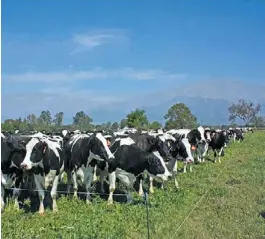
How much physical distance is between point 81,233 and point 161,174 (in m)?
3.73

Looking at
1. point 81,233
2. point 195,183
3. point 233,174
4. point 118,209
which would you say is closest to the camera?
point 81,233

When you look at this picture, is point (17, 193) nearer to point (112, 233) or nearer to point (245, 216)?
point (112, 233)

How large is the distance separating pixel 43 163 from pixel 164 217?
3.25 metres

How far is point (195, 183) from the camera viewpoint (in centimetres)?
1416

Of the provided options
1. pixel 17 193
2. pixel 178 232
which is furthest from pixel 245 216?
pixel 17 193

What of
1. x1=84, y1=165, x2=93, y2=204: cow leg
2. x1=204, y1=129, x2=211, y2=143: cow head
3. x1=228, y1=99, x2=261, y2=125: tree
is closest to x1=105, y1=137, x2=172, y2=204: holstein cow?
x1=84, y1=165, x2=93, y2=204: cow leg

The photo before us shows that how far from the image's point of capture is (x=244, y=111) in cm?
11869

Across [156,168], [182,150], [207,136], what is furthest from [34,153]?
[207,136]

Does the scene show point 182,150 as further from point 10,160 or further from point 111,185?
point 10,160

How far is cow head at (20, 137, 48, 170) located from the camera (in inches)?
378

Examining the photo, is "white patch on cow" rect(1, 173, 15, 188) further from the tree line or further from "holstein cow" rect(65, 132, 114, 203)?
the tree line

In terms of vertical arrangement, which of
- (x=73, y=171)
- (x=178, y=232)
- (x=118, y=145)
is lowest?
(x=178, y=232)

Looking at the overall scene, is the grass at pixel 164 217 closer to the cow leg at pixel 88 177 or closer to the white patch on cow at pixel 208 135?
the cow leg at pixel 88 177

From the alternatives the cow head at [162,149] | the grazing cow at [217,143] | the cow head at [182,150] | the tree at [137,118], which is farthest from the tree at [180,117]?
the cow head at [162,149]
